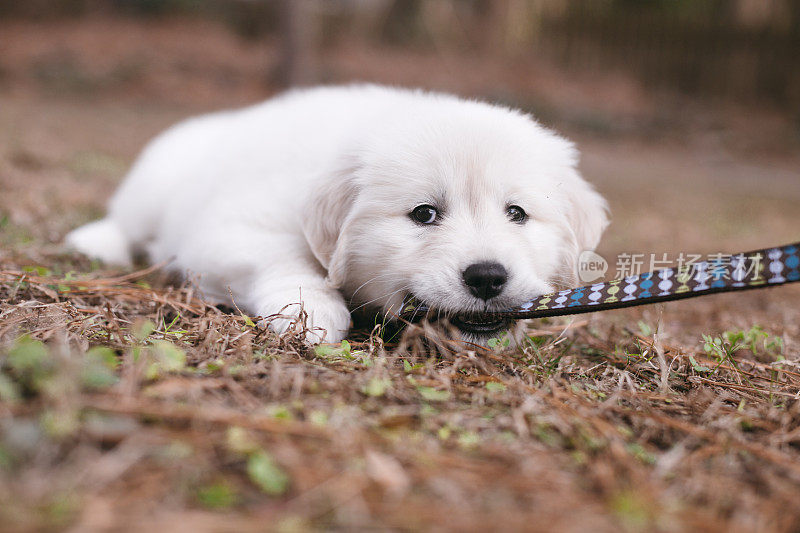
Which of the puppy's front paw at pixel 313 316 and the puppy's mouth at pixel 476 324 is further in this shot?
the puppy's mouth at pixel 476 324

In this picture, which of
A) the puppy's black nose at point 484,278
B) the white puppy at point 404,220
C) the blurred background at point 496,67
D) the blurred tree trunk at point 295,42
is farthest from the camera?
the blurred background at point 496,67

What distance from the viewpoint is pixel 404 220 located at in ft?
7.60

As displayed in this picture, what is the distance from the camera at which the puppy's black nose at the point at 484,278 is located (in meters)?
2.06

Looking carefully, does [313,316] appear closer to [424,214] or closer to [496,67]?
[424,214]

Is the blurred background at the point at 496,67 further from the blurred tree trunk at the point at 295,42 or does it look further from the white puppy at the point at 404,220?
the white puppy at the point at 404,220

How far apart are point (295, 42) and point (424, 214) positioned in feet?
26.7

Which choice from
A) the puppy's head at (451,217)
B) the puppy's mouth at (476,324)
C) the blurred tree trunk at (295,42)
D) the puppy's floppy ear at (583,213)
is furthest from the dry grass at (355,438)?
the blurred tree trunk at (295,42)

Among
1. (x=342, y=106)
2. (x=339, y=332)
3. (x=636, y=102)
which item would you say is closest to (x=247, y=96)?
(x=636, y=102)

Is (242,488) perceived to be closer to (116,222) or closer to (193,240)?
(193,240)

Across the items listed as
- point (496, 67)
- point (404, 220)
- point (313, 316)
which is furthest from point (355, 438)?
point (496, 67)

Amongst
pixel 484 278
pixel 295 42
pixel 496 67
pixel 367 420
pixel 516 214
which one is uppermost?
pixel 496 67

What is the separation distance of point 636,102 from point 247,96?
907 centimetres

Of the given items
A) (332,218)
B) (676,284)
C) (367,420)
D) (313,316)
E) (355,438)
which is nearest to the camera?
(355,438)

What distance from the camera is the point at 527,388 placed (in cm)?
180
